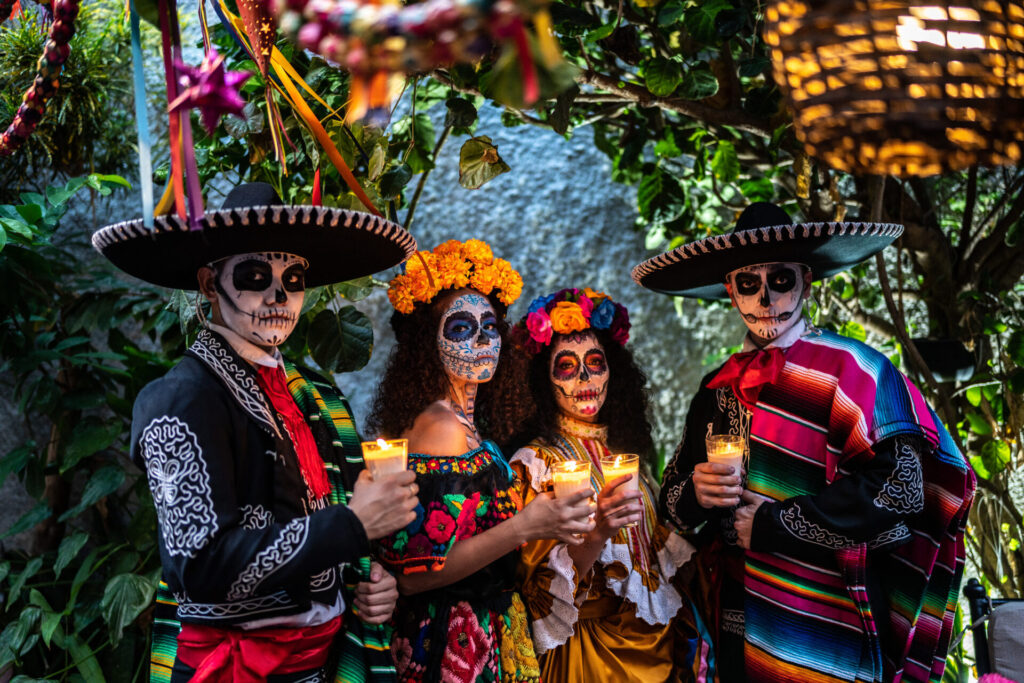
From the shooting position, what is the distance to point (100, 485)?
3.51m

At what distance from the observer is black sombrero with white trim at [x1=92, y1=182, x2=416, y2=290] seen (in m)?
2.17

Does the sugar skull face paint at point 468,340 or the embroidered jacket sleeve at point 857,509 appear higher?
the sugar skull face paint at point 468,340

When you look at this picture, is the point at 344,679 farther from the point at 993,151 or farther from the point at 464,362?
the point at 993,151

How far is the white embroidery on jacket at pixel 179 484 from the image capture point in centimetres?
197

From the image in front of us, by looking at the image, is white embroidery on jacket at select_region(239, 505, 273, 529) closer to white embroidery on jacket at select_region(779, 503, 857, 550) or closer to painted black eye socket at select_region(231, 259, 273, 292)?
painted black eye socket at select_region(231, 259, 273, 292)

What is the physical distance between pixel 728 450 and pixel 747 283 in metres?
0.58

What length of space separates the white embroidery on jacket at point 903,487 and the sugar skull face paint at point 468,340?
4.05 feet

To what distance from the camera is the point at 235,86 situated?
4.14 feet

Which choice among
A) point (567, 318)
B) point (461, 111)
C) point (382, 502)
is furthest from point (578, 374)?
point (382, 502)

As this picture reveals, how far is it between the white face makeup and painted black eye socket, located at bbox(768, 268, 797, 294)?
1.53 metres

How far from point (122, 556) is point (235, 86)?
292cm

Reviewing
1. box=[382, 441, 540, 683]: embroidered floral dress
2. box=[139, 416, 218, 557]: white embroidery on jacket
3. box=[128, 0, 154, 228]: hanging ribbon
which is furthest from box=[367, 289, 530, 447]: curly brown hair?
box=[128, 0, 154, 228]: hanging ribbon

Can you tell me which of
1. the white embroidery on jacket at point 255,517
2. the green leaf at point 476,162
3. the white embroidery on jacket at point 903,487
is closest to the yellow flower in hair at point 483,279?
the green leaf at point 476,162

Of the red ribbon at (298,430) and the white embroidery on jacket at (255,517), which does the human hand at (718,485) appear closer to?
the red ribbon at (298,430)
